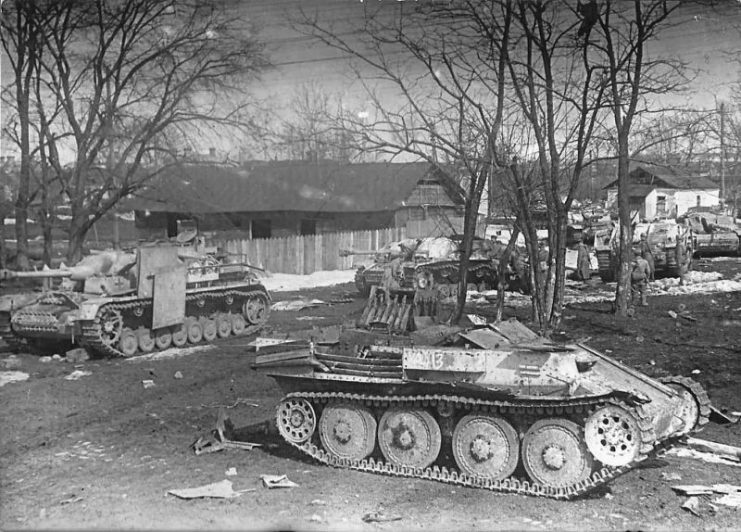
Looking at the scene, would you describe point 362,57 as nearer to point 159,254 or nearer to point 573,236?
point 159,254

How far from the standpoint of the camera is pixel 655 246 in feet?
74.1

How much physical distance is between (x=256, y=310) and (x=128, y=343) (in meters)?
3.57

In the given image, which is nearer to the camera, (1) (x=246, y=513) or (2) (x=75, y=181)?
(1) (x=246, y=513)

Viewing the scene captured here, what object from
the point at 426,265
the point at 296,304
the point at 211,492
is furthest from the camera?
the point at 426,265

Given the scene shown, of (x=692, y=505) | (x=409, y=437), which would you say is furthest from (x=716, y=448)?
(x=409, y=437)

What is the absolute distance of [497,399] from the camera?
6988mm

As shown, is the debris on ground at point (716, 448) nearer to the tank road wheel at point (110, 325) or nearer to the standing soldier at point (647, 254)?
the tank road wheel at point (110, 325)

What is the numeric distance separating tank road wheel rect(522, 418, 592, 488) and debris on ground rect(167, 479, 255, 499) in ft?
8.61

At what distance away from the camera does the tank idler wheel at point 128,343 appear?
13.9 metres

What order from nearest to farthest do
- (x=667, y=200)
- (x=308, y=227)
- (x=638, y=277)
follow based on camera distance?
(x=638, y=277) < (x=308, y=227) < (x=667, y=200)

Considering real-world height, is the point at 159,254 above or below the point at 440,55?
below

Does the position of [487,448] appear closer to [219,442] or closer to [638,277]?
[219,442]

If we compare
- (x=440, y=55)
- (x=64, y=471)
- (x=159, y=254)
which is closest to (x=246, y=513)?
(x=64, y=471)

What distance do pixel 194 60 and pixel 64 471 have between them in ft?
24.0
